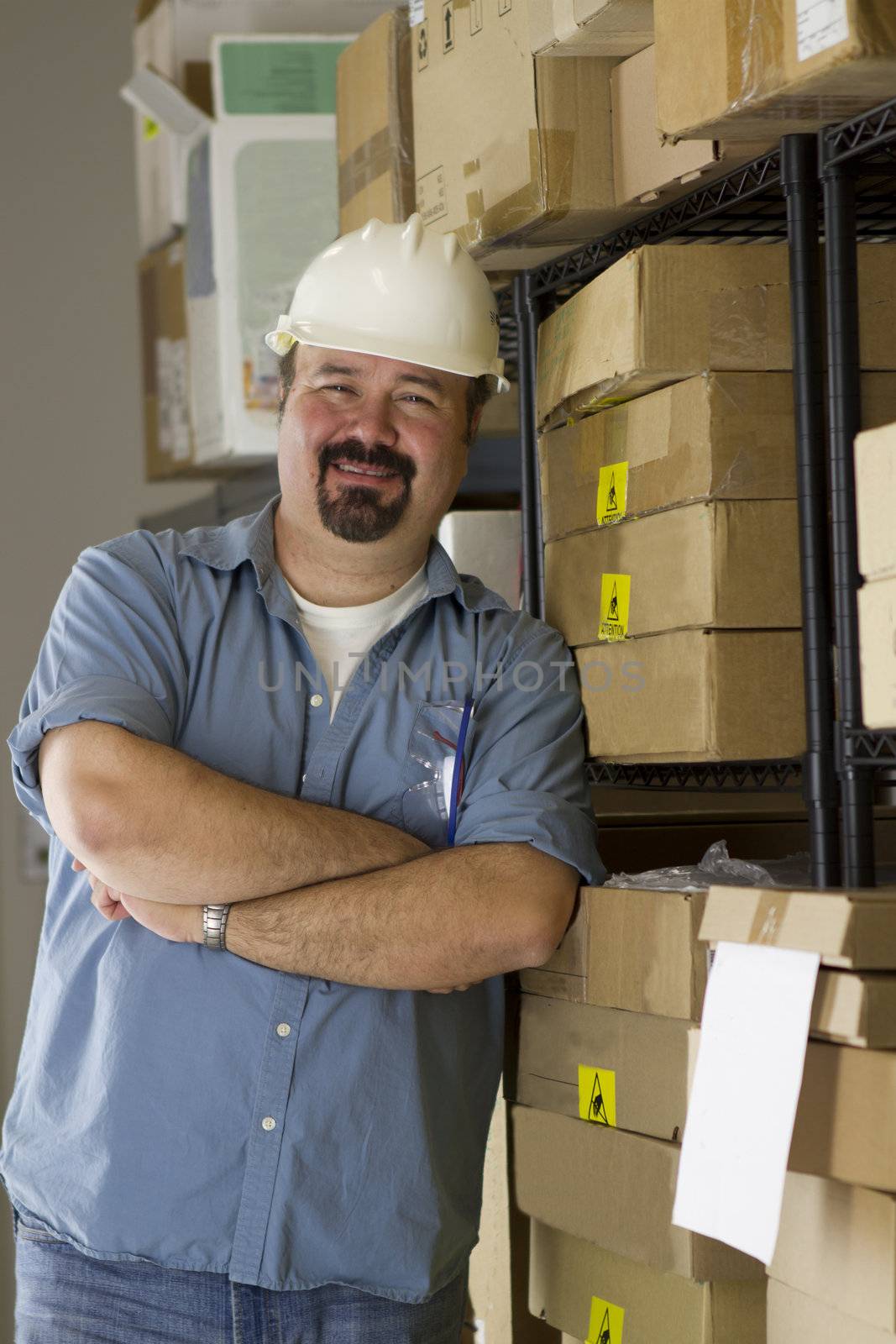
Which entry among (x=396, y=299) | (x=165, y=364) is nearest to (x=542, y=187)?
(x=396, y=299)

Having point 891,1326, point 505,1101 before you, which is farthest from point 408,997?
point 891,1326

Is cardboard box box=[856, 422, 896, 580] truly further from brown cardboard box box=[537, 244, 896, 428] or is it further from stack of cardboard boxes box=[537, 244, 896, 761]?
brown cardboard box box=[537, 244, 896, 428]

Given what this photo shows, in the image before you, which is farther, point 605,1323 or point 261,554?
point 261,554

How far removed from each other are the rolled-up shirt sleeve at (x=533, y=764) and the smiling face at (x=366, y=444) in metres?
0.23

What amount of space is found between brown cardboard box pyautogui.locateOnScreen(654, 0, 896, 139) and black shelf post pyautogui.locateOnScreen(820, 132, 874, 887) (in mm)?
86

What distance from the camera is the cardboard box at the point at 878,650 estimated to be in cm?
125

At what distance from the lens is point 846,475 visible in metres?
1.44

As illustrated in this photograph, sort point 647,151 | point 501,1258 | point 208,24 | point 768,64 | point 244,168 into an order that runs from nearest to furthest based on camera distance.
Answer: point 768,64, point 647,151, point 501,1258, point 244,168, point 208,24

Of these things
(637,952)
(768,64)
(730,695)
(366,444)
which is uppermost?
(768,64)

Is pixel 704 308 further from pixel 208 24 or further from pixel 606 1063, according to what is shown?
pixel 208 24

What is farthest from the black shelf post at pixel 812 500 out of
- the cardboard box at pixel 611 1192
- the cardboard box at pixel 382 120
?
the cardboard box at pixel 382 120

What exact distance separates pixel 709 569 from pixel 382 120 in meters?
0.94

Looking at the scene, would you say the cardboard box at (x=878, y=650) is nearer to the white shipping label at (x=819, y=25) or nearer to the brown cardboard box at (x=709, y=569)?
the brown cardboard box at (x=709, y=569)

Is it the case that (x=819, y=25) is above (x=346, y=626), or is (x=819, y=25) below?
above
